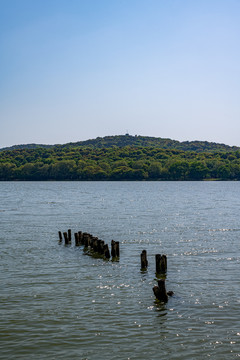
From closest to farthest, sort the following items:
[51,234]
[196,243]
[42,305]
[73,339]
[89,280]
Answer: [73,339] → [42,305] → [89,280] → [196,243] → [51,234]

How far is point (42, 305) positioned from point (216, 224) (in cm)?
3446

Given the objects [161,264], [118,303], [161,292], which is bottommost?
[118,303]

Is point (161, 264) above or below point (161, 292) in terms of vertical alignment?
above

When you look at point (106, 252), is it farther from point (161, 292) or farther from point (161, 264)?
point (161, 292)

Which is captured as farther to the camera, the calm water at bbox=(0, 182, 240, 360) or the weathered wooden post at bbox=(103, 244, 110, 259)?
the weathered wooden post at bbox=(103, 244, 110, 259)

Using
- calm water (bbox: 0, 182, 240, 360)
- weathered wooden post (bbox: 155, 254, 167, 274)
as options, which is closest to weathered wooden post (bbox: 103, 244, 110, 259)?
calm water (bbox: 0, 182, 240, 360)

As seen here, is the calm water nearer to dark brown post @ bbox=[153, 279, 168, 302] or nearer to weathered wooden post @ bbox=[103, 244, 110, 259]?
dark brown post @ bbox=[153, 279, 168, 302]

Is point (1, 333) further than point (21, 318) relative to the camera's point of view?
No

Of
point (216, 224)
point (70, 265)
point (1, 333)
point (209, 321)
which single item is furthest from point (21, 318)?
point (216, 224)

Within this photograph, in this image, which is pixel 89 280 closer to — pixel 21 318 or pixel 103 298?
pixel 103 298

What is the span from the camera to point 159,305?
18.5 m

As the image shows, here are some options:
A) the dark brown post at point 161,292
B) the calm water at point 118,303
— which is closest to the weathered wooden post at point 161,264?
the calm water at point 118,303

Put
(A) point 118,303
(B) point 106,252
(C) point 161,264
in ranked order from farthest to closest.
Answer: (B) point 106,252
(C) point 161,264
(A) point 118,303

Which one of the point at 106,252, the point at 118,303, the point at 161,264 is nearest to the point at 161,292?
the point at 118,303
